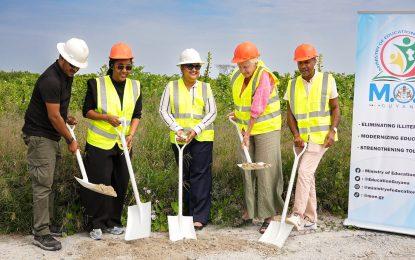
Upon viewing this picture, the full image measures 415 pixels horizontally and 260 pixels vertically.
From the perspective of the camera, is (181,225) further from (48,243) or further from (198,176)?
(48,243)

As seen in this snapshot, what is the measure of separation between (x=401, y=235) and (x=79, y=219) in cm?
361

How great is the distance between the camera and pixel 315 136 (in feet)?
19.3

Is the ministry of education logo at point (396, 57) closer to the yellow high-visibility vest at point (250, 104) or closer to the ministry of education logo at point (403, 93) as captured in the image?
the ministry of education logo at point (403, 93)

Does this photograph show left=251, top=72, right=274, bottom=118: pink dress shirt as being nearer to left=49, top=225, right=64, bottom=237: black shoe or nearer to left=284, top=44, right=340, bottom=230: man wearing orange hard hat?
left=284, top=44, right=340, bottom=230: man wearing orange hard hat

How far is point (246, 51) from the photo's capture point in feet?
18.4

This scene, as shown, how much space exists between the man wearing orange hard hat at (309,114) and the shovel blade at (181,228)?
1.03 m

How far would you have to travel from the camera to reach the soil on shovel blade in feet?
17.4

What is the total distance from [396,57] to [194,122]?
7.67ft

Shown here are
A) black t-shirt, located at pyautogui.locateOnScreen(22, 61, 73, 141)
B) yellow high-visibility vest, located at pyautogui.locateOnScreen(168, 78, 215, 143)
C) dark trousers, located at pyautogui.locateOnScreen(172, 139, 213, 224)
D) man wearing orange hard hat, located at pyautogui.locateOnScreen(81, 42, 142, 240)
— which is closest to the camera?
black t-shirt, located at pyautogui.locateOnScreen(22, 61, 73, 141)

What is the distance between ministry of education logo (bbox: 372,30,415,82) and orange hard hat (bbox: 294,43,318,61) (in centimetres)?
88

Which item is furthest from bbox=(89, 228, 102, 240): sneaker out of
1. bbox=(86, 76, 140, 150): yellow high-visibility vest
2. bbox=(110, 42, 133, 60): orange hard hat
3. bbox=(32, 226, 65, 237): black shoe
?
bbox=(110, 42, 133, 60): orange hard hat

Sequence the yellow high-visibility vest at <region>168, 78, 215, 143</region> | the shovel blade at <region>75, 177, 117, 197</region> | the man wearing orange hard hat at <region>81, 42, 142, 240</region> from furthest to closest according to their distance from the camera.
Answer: the yellow high-visibility vest at <region>168, 78, 215, 143</region>
the man wearing orange hard hat at <region>81, 42, 142, 240</region>
the shovel blade at <region>75, 177, 117, 197</region>

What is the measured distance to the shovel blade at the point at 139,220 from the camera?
563cm

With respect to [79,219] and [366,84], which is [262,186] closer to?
[366,84]
